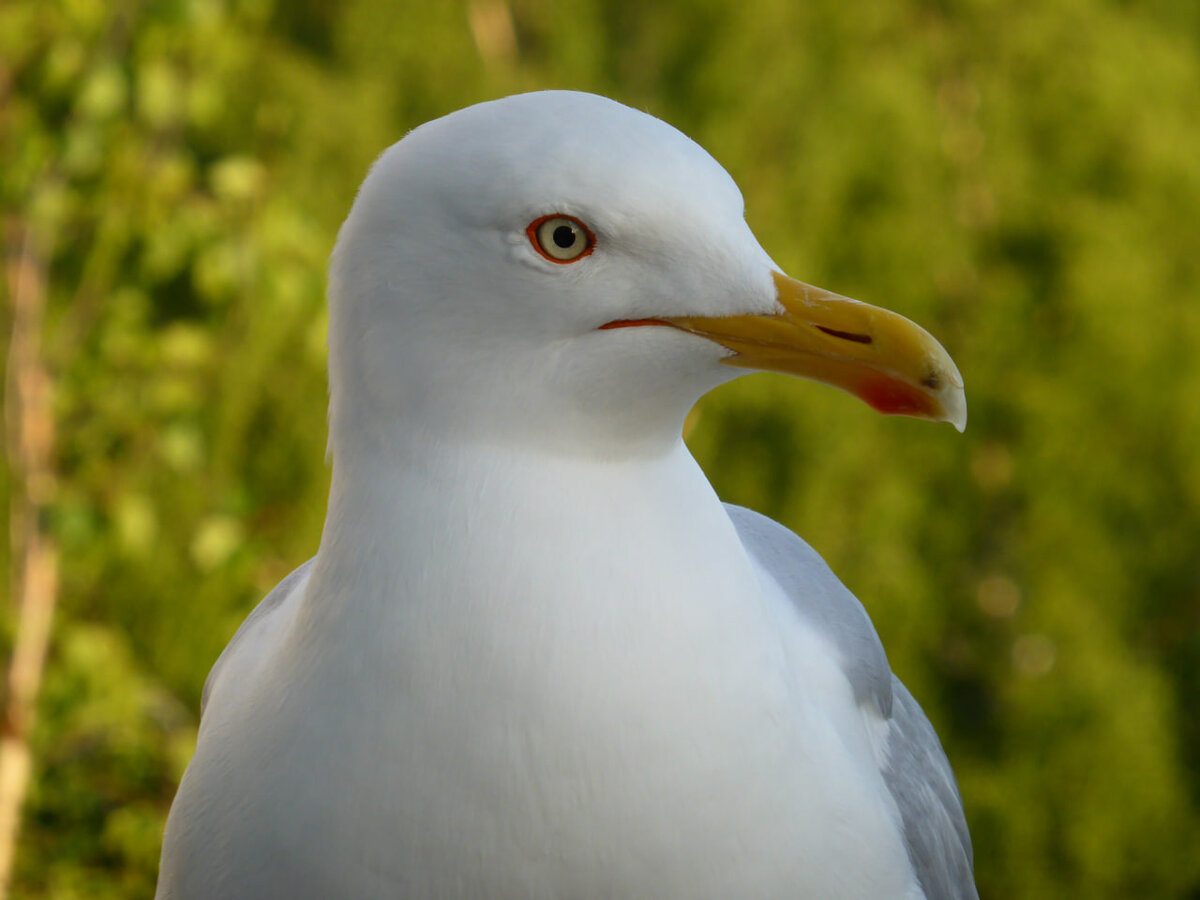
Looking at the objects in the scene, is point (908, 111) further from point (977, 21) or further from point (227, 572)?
point (227, 572)

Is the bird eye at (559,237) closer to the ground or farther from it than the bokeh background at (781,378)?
closer to the ground

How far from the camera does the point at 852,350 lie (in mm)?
738

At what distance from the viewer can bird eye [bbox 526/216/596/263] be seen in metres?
0.73

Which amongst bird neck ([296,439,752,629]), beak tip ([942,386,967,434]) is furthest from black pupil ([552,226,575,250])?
beak tip ([942,386,967,434])

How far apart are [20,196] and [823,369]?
1.74 meters

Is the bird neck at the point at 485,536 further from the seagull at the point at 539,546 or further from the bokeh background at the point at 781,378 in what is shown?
the bokeh background at the point at 781,378

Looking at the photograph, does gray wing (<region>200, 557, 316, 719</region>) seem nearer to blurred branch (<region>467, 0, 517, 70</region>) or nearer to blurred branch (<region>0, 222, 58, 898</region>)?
blurred branch (<region>0, 222, 58, 898</region>)

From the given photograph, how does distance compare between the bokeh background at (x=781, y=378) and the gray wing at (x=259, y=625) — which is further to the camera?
the bokeh background at (x=781, y=378)

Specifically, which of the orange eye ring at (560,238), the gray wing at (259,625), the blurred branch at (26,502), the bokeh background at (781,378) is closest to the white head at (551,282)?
the orange eye ring at (560,238)

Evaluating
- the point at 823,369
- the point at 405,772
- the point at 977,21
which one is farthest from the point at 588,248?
the point at 977,21

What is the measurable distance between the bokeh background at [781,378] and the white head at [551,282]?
112 centimetres

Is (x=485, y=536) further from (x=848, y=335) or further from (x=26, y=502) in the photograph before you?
(x=26, y=502)

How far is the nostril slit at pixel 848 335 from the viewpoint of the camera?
29.2 inches

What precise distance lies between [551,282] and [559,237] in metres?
0.03
